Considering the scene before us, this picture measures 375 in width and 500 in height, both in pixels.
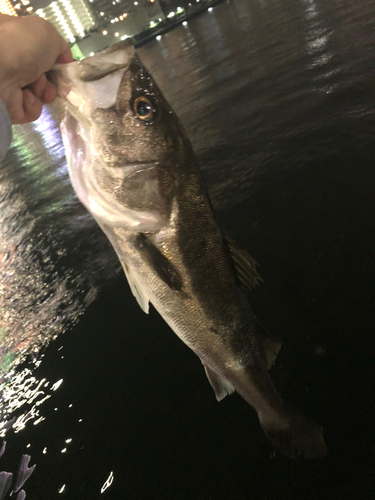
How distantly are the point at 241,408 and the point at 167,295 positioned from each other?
2039mm

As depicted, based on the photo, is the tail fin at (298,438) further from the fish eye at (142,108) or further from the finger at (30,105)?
the finger at (30,105)

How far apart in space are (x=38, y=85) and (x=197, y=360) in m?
3.26

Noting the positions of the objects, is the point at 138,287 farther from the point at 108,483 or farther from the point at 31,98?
the point at 108,483

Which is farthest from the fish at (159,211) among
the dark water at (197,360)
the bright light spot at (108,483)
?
the bright light spot at (108,483)

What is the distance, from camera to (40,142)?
18859 millimetres

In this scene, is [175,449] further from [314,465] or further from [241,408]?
[314,465]

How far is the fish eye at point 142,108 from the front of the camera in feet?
5.51

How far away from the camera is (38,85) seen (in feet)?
5.75

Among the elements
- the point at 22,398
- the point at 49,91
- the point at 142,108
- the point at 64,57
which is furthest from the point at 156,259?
the point at 22,398

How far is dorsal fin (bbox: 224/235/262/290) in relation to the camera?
6.42 feet

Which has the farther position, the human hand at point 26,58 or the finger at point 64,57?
the finger at point 64,57

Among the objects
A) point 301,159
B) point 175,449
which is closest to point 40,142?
point 301,159

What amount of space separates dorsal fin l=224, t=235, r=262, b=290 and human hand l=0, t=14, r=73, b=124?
1.38 meters

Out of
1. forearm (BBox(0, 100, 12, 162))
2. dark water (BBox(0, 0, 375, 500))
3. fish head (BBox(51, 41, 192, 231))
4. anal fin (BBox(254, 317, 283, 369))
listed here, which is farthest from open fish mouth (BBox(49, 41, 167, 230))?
dark water (BBox(0, 0, 375, 500))
